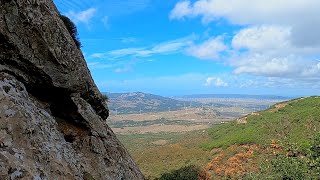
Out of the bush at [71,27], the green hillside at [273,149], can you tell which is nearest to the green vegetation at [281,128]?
the green hillside at [273,149]

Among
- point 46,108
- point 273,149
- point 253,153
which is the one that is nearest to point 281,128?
point 253,153

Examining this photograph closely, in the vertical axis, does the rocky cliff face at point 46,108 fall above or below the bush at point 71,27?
below

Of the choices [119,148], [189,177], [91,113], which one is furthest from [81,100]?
[189,177]

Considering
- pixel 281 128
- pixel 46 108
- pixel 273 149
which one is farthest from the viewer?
pixel 281 128

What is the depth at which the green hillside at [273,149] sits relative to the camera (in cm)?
4987

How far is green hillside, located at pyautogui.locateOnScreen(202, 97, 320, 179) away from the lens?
49.9 m

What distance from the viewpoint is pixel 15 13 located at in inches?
635

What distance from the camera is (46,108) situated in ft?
60.5

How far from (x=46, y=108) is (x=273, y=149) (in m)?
77.1

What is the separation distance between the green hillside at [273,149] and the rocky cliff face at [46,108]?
35395 mm

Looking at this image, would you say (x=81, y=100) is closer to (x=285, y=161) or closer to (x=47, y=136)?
(x=47, y=136)

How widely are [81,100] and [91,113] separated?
1202mm

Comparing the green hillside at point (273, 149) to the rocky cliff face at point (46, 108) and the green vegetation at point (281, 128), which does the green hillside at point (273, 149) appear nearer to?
the green vegetation at point (281, 128)

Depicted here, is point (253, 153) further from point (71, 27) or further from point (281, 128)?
point (71, 27)
